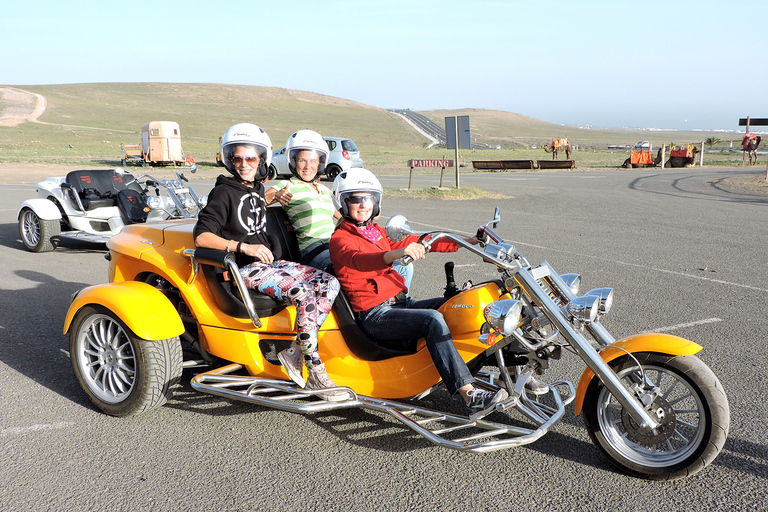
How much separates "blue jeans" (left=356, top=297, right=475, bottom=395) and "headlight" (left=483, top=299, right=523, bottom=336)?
0.40 m

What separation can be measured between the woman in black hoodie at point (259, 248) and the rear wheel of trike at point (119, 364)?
0.71 meters

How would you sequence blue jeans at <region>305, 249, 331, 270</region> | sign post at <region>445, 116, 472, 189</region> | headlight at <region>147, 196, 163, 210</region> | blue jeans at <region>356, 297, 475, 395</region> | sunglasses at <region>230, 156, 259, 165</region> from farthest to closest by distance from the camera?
sign post at <region>445, 116, 472, 189</region>
headlight at <region>147, 196, 163, 210</region>
blue jeans at <region>305, 249, 331, 270</region>
sunglasses at <region>230, 156, 259, 165</region>
blue jeans at <region>356, 297, 475, 395</region>

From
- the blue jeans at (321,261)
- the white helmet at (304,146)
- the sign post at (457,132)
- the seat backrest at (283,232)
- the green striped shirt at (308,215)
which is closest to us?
the blue jeans at (321,261)

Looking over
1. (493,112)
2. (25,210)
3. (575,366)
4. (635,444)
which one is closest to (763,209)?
(575,366)

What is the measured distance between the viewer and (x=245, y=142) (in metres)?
4.09

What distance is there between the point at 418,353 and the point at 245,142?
1799 millimetres

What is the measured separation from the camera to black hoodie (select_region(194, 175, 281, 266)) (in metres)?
3.94

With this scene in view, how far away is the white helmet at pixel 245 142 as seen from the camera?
161 inches

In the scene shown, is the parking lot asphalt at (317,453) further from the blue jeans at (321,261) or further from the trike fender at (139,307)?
the blue jeans at (321,261)

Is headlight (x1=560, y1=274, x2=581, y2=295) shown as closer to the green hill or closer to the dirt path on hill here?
the green hill

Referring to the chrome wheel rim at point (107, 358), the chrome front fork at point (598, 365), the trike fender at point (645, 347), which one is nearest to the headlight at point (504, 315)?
the chrome front fork at point (598, 365)

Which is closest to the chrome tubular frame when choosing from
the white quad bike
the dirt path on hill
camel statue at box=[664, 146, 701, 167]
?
the white quad bike

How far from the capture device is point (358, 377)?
3.68m

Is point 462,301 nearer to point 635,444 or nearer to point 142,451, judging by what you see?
point 635,444
